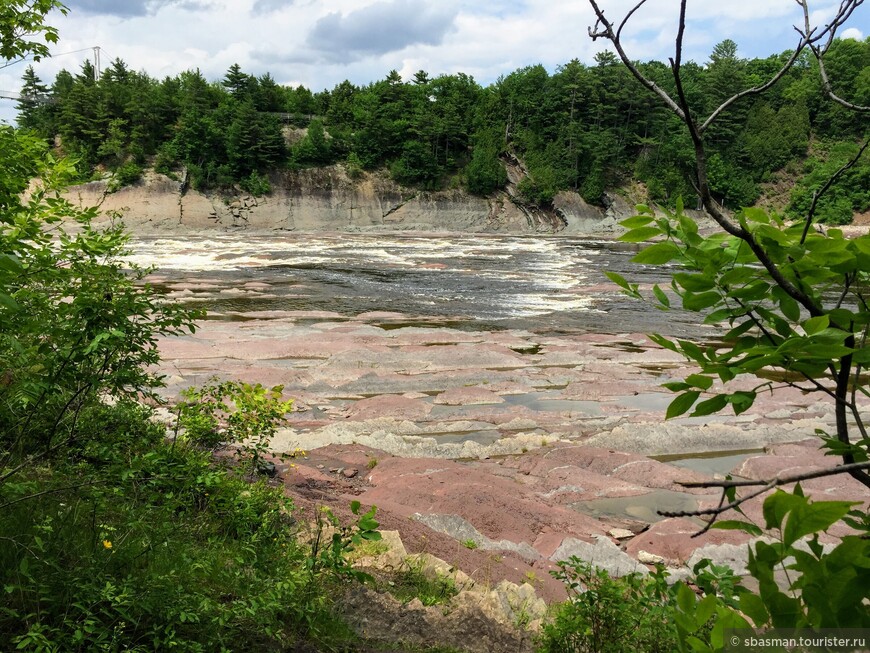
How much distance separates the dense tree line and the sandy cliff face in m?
1.73

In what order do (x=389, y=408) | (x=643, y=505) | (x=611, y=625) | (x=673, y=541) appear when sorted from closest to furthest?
(x=611, y=625) < (x=673, y=541) < (x=643, y=505) < (x=389, y=408)

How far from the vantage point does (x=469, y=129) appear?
217 ft

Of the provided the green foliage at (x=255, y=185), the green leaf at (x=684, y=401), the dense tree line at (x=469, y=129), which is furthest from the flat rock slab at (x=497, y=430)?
the dense tree line at (x=469, y=129)

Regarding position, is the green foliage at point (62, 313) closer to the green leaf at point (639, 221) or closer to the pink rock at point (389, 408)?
the green leaf at point (639, 221)

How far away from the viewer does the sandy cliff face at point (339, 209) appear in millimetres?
51312

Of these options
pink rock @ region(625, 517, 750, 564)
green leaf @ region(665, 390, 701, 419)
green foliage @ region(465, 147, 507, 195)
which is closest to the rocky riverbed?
pink rock @ region(625, 517, 750, 564)

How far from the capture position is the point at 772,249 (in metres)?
1.32

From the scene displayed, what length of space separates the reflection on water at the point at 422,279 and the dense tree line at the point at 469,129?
1540 cm

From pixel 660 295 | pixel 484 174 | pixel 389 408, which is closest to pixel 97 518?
pixel 660 295

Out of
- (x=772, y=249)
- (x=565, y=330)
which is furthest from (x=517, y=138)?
(x=772, y=249)

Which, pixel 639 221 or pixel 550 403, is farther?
pixel 550 403

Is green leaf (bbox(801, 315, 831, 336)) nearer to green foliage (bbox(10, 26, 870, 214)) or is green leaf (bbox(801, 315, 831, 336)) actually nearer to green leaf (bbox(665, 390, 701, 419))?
green leaf (bbox(665, 390, 701, 419))

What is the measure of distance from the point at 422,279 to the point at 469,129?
139 ft

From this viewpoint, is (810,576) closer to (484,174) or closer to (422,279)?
(422,279)
